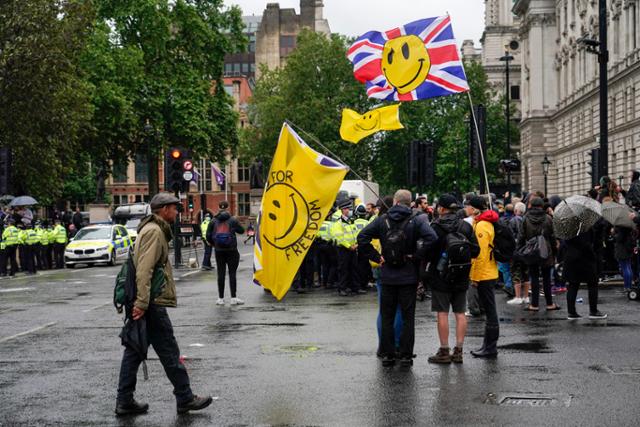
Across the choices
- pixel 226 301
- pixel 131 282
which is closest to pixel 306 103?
pixel 226 301

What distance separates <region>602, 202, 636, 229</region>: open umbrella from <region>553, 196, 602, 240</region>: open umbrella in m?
2.82

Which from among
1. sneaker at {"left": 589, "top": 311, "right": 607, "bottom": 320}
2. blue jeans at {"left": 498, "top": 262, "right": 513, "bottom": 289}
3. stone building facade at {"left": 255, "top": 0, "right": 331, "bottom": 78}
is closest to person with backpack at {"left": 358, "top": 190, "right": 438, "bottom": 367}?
sneaker at {"left": 589, "top": 311, "right": 607, "bottom": 320}

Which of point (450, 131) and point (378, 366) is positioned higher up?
point (450, 131)

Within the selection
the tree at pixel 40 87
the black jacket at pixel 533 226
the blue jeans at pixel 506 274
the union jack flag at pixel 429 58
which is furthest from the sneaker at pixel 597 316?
the tree at pixel 40 87

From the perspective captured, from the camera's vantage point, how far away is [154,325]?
28.7ft

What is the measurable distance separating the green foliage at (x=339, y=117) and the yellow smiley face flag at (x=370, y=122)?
59.9 m

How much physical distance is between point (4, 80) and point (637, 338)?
94.1 ft

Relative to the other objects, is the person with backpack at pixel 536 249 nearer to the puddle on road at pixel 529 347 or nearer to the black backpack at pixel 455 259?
the puddle on road at pixel 529 347

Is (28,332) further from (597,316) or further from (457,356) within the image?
(597,316)

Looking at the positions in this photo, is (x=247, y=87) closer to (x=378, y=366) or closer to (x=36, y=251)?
(x=36, y=251)

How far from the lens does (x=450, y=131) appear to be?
79.3m

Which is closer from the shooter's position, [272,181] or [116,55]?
A: [272,181]

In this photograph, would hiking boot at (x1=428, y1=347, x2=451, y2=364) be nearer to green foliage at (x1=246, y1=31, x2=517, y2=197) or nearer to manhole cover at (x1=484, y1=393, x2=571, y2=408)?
manhole cover at (x1=484, y1=393, x2=571, y2=408)

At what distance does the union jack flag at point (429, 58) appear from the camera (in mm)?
17453
